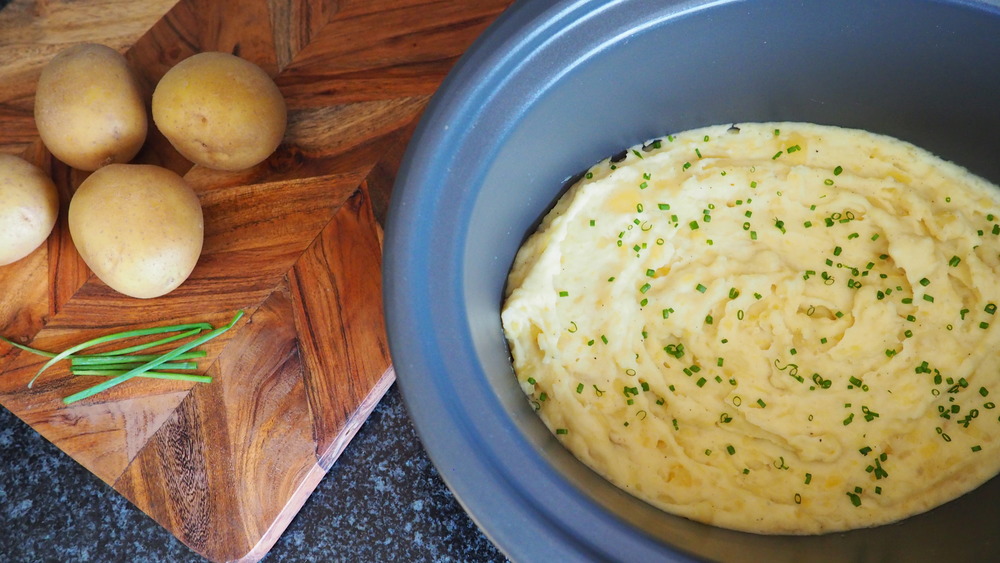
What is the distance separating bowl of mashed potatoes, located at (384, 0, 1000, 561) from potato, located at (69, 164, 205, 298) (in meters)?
0.55

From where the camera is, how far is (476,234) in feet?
3.88

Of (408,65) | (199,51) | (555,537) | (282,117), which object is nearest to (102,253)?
(282,117)

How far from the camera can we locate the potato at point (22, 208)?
4.83 feet

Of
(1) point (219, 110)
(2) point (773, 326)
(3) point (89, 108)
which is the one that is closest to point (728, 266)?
(2) point (773, 326)

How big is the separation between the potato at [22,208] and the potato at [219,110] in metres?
0.26

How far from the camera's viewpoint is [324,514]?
57.1 inches

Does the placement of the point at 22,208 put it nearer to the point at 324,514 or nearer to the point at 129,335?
the point at 129,335

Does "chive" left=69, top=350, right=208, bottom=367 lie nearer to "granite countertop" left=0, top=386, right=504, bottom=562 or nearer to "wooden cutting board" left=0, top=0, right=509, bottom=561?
"wooden cutting board" left=0, top=0, right=509, bottom=561

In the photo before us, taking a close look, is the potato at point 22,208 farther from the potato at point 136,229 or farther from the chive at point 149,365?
the chive at point 149,365

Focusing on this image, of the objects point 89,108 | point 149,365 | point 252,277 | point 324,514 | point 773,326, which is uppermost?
point 773,326

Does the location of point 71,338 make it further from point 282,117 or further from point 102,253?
point 282,117

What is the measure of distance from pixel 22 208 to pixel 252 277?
43cm

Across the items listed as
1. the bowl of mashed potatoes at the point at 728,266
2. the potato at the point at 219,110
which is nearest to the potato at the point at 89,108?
the potato at the point at 219,110

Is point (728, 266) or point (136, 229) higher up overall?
point (728, 266)
